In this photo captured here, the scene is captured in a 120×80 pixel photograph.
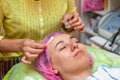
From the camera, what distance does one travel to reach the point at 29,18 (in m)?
1.42

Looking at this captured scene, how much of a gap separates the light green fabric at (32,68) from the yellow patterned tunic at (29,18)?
0.41 ft

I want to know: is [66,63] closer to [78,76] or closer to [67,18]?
[78,76]

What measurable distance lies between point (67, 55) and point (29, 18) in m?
0.33

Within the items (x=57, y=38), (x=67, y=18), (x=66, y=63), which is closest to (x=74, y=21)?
(x=67, y=18)

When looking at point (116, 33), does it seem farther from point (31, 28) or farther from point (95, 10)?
point (31, 28)

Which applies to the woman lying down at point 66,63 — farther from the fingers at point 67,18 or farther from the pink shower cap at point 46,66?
the fingers at point 67,18

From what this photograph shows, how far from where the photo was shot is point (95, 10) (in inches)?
105

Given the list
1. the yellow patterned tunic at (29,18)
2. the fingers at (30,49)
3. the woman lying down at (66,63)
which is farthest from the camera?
the yellow patterned tunic at (29,18)

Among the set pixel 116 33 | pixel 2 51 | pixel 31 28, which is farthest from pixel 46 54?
pixel 116 33

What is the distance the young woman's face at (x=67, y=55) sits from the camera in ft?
4.17

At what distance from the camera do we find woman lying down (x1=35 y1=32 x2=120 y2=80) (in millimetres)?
1271

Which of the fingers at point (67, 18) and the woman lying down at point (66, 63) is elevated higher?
the fingers at point (67, 18)

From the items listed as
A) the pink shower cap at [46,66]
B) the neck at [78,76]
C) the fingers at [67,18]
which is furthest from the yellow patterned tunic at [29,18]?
the neck at [78,76]

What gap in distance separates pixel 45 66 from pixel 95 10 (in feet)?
4.94
